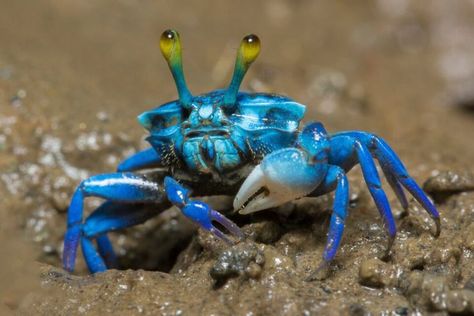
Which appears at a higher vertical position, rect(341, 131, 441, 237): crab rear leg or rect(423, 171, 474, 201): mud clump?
rect(341, 131, 441, 237): crab rear leg

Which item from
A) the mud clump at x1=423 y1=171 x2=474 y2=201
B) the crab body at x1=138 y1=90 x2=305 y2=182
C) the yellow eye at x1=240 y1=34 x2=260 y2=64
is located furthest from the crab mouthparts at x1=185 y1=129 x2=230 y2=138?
the mud clump at x1=423 y1=171 x2=474 y2=201

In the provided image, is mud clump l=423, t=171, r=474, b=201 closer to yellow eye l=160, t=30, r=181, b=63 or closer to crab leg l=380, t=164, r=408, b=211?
crab leg l=380, t=164, r=408, b=211

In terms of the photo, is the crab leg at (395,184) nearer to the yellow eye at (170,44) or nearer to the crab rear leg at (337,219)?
the crab rear leg at (337,219)

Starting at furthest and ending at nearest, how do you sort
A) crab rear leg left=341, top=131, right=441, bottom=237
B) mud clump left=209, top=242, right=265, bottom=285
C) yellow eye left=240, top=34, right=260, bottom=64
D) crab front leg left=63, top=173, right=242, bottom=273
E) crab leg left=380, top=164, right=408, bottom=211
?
crab front leg left=63, top=173, right=242, bottom=273
crab leg left=380, top=164, right=408, bottom=211
crab rear leg left=341, top=131, right=441, bottom=237
yellow eye left=240, top=34, right=260, bottom=64
mud clump left=209, top=242, right=265, bottom=285

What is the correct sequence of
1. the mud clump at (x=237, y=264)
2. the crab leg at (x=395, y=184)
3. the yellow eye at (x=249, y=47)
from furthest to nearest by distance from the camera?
the crab leg at (x=395, y=184) < the yellow eye at (x=249, y=47) < the mud clump at (x=237, y=264)

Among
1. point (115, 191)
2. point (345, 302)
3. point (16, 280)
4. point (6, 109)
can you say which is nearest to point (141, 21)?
point (6, 109)

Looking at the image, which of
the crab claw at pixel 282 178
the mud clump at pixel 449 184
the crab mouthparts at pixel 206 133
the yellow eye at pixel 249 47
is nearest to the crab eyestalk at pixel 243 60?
the yellow eye at pixel 249 47

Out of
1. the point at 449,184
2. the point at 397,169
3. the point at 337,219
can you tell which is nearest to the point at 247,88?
the point at 449,184

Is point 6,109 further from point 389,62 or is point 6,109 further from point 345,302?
point 389,62
